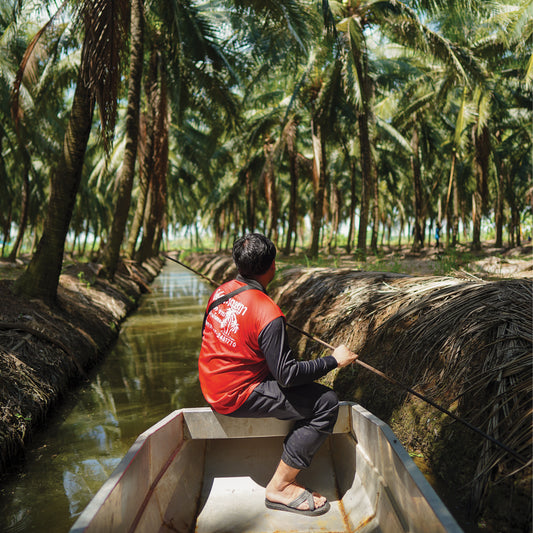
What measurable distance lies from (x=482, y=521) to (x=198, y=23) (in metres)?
14.0

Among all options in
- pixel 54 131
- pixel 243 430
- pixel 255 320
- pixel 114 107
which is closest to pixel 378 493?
pixel 243 430

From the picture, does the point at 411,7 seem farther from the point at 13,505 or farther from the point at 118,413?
the point at 13,505

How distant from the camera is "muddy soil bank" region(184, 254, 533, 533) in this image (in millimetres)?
2604

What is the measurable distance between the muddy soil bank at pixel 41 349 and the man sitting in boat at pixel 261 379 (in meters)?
2.06

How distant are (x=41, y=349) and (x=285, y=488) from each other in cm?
367

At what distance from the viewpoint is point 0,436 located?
3.51m

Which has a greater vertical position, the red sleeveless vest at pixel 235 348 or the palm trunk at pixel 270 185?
the palm trunk at pixel 270 185

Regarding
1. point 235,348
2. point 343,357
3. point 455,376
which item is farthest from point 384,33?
point 235,348

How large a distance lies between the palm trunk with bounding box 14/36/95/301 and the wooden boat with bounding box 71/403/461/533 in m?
4.83

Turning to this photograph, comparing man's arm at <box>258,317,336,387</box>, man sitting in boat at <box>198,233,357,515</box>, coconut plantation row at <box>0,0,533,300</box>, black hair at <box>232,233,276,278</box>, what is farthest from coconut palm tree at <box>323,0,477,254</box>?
man's arm at <box>258,317,336,387</box>

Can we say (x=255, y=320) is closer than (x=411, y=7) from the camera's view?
Yes

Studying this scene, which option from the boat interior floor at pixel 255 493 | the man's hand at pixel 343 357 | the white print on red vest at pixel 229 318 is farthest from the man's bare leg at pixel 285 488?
the white print on red vest at pixel 229 318

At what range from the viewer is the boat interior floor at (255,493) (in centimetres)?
275

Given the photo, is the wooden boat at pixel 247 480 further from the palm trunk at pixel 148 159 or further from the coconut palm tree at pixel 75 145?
the palm trunk at pixel 148 159
